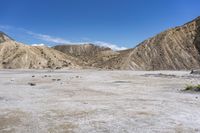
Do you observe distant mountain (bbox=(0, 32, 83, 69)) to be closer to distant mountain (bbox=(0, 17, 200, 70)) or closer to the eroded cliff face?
distant mountain (bbox=(0, 17, 200, 70))

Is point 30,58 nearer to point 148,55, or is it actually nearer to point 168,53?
point 148,55

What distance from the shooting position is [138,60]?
92938 millimetres

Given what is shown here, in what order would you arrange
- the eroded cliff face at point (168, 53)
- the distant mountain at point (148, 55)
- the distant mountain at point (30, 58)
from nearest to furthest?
the distant mountain at point (30, 58) → the distant mountain at point (148, 55) → the eroded cliff face at point (168, 53)

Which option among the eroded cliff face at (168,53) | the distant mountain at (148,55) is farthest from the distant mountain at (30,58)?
the eroded cliff face at (168,53)

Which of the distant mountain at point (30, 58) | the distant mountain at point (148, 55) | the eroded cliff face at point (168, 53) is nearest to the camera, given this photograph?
the distant mountain at point (30, 58)

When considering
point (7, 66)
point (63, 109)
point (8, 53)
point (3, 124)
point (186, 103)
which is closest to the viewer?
point (3, 124)

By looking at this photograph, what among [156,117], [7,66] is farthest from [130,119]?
[7,66]

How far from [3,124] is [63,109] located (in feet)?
12.1

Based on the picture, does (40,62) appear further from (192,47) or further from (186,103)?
(186,103)

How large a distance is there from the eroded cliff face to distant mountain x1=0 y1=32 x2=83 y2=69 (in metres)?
14.7

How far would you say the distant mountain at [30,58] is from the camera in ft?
293

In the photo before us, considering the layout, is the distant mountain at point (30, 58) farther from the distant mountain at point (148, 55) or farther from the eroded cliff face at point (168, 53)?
the eroded cliff face at point (168, 53)

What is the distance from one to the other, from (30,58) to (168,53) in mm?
40458

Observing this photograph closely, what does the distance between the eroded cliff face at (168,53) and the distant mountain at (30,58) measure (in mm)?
14707
